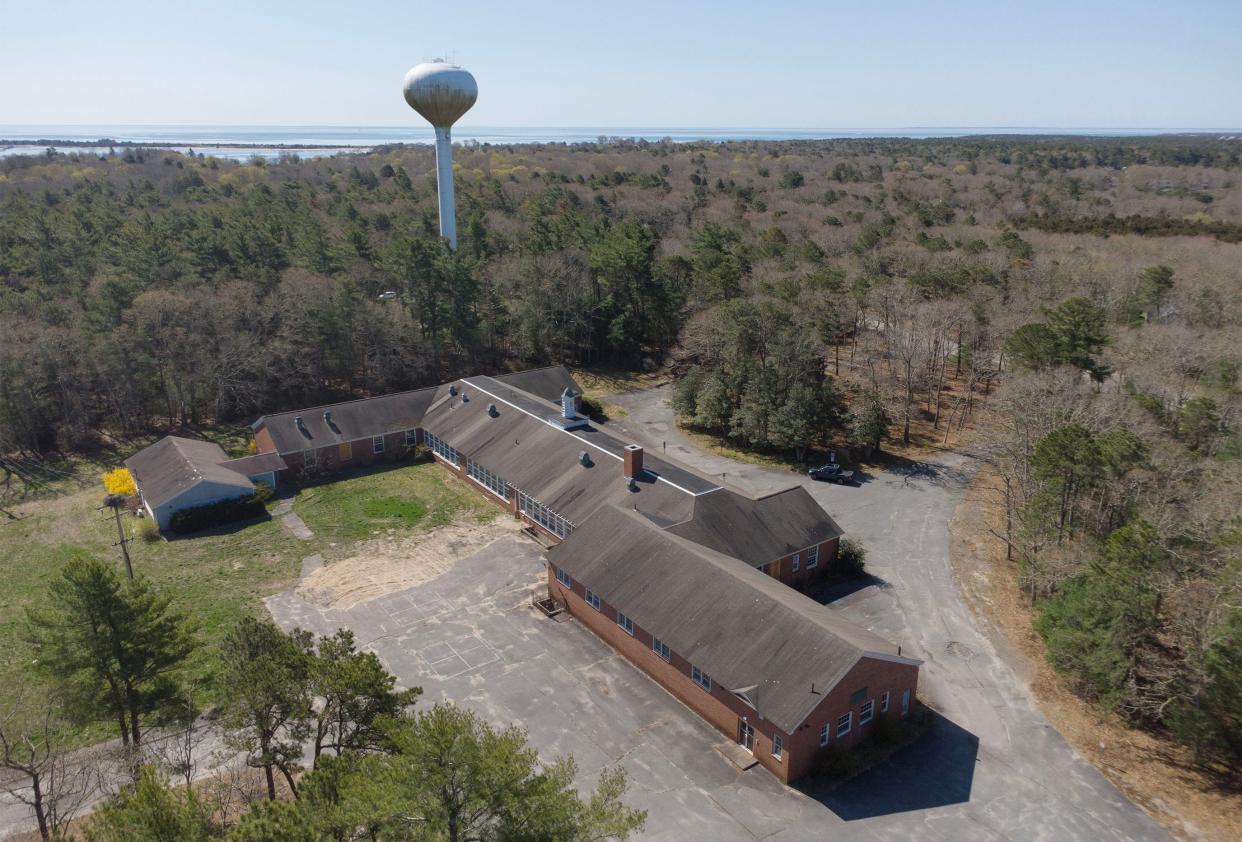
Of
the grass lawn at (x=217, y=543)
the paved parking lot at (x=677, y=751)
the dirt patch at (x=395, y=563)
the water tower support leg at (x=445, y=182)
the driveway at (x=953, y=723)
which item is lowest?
the grass lawn at (x=217, y=543)

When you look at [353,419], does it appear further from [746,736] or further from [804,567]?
[746,736]

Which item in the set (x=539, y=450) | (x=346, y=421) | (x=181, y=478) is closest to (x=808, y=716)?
(x=539, y=450)

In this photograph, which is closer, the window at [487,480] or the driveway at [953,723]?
the driveway at [953,723]

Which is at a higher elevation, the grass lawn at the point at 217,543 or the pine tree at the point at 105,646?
the pine tree at the point at 105,646

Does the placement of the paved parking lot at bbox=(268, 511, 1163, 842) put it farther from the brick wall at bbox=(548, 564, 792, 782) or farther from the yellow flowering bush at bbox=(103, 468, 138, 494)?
the yellow flowering bush at bbox=(103, 468, 138, 494)

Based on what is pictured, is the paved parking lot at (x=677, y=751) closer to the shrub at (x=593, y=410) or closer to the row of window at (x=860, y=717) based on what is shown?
the row of window at (x=860, y=717)

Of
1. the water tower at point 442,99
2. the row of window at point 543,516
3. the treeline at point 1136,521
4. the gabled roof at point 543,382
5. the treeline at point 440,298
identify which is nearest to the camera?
the treeline at point 1136,521

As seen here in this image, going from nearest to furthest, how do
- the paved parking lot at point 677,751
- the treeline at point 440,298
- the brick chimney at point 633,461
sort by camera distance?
the paved parking lot at point 677,751, the brick chimney at point 633,461, the treeline at point 440,298

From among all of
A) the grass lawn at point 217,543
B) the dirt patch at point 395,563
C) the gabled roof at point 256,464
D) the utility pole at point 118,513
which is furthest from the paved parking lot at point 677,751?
the gabled roof at point 256,464
